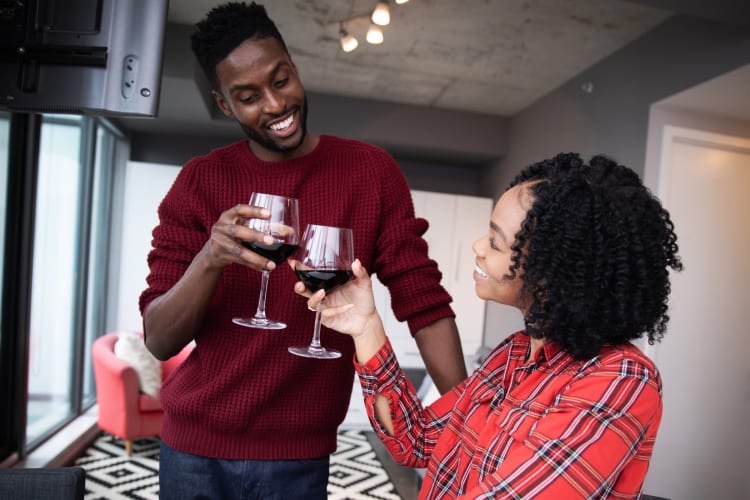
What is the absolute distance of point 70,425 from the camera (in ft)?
13.7

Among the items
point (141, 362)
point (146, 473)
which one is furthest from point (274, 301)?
point (141, 362)

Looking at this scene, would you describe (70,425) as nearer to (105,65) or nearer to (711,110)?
(105,65)

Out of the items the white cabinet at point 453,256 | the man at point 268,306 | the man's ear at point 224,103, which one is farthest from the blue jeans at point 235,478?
the white cabinet at point 453,256

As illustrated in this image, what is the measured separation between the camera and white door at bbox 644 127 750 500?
3186 millimetres

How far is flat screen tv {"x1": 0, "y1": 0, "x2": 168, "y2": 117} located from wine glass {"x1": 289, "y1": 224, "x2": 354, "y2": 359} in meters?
0.42

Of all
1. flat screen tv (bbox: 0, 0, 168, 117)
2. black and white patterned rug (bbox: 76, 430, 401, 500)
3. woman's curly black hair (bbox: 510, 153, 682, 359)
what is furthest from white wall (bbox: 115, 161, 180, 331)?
woman's curly black hair (bbox: 510, 153, 682, 359)

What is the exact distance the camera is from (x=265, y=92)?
40.7 inches

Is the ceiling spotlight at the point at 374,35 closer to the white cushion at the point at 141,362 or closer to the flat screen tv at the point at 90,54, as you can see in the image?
the flat screen tv at the point at 90,54

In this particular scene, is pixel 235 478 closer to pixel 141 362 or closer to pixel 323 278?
pixel 323 278

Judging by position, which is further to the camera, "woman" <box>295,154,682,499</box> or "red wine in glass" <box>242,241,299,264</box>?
"red wine in glass" <box>242,241,299,264</box>

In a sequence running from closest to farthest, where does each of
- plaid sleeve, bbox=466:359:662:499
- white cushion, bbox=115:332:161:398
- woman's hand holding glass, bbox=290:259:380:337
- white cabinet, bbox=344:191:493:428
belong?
plaid sleeve, bbox=466:359:662:499 → woman's hand holding glass, bbox=290:259:380:337 → white cushion, bbox=115:332:161:398 → white cabinet, bbox=344:191:493:428

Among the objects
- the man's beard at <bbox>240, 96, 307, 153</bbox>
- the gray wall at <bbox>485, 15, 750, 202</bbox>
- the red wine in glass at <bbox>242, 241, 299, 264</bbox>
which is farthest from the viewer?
the gray wall at <bbox>485, 15, 750, 202</bbox>

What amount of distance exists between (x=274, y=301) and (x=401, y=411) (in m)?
0.31

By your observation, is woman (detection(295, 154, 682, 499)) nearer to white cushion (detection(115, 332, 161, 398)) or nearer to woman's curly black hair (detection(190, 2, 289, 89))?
woman's curly black hair (detection(190, 2, 289, 89))
